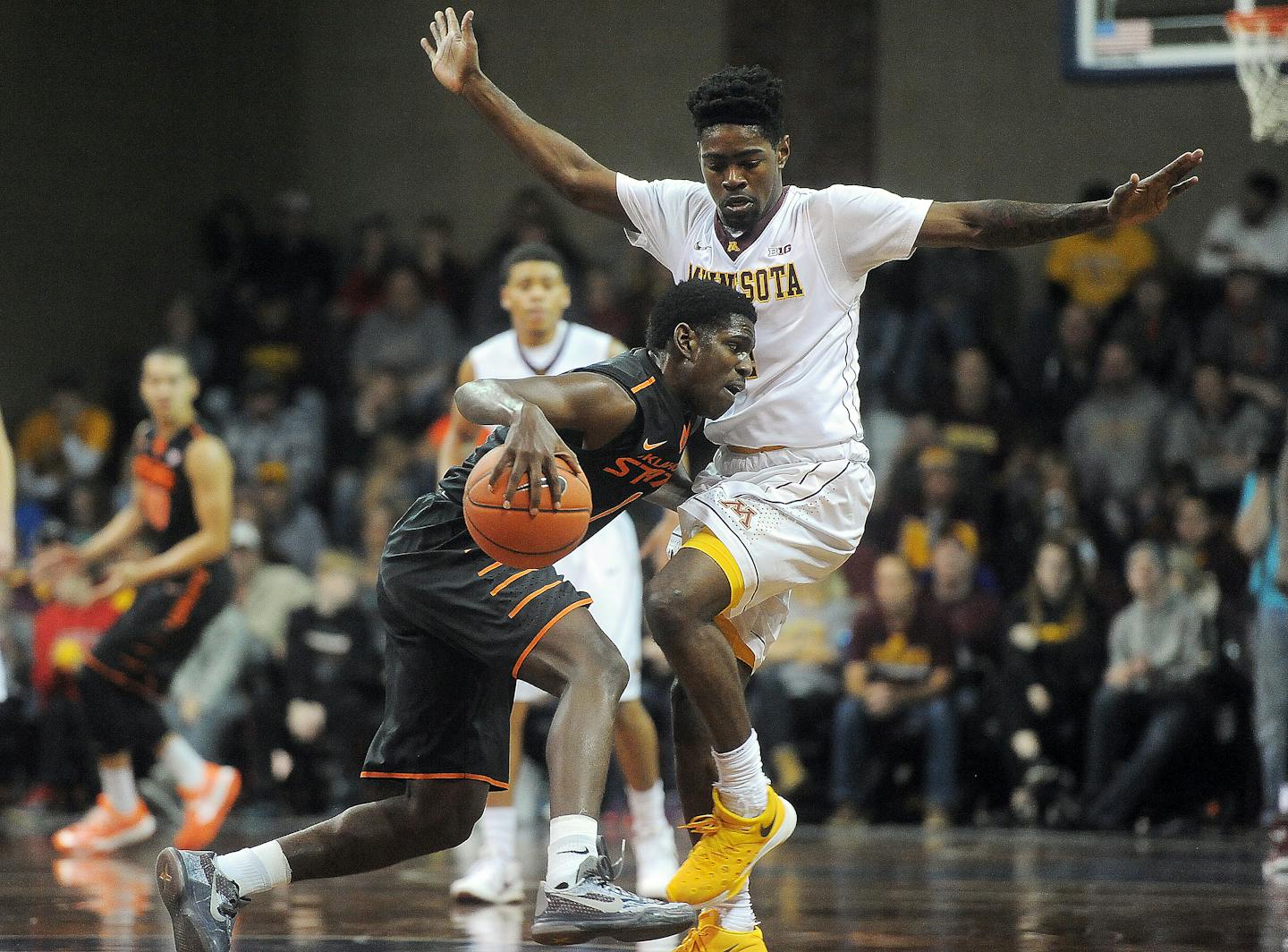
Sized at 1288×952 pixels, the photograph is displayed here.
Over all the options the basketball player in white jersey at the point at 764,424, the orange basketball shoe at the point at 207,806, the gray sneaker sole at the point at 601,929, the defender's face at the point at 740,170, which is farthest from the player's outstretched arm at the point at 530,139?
the orange basketball shoe at the point at 207,806

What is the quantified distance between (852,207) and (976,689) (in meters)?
5.11

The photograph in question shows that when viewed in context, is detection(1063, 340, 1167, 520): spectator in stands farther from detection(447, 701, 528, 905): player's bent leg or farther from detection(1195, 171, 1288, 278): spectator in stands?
detection(447, 701, 528, 905): player's bent leg

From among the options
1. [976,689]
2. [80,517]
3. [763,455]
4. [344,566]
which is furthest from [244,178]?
[763,455]

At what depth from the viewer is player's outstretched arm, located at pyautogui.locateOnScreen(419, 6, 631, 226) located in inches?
207

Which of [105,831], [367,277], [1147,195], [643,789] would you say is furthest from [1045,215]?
[367,277]

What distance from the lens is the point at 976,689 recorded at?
374 inches

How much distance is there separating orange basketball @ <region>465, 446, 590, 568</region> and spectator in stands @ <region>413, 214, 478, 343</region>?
27.9 feet

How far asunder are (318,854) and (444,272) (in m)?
8.68

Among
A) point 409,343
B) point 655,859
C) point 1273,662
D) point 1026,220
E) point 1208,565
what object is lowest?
point 655,859

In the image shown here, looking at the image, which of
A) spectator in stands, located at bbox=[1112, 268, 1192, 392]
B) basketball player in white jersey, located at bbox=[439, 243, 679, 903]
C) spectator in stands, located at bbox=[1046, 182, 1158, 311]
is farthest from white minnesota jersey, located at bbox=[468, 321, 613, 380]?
spectator in stands, located at bbox=[1046, 182, 1158, 311]

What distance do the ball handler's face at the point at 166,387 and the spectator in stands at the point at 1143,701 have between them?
15.1 feet

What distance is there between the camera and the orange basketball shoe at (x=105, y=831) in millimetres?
8391

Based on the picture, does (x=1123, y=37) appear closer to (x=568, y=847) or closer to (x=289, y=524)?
(x=568, y=847)

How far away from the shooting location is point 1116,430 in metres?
10.9
